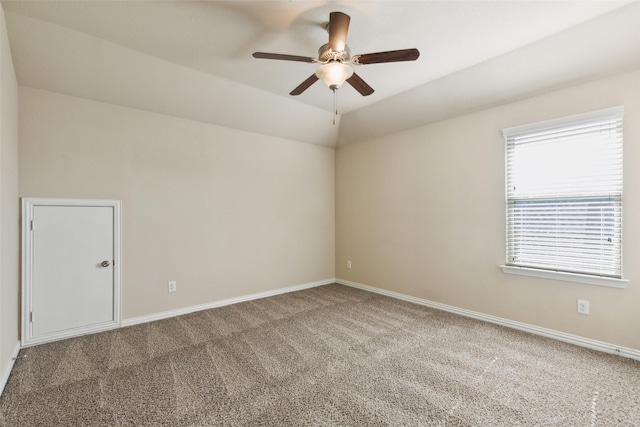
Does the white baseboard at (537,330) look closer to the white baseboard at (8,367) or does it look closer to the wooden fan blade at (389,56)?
the wooden fan blade at (389,56)

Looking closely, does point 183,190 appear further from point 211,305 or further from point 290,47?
point 290,47

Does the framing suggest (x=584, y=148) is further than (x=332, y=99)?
No

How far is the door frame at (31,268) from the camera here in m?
2.96

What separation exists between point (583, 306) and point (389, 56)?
3.14 m

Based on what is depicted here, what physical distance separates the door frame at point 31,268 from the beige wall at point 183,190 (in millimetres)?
74

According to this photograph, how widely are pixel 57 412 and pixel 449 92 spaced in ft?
15.6

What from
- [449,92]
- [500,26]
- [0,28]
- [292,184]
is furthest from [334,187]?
[0,28]

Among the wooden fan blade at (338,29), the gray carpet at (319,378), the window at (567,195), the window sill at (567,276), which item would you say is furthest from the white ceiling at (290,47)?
the gray carpet at (319,378)

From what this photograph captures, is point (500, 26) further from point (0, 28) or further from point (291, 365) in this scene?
point (0, 28)

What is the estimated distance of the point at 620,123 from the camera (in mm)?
2736

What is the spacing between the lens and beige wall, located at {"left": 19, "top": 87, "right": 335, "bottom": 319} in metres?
3.20

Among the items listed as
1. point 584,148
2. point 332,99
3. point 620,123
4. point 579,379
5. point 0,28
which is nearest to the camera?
point 0,28

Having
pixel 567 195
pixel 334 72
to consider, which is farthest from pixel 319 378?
pixel 567 195

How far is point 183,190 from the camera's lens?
3992mm
